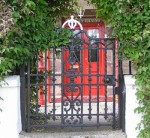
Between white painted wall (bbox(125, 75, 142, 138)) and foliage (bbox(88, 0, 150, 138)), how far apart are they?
16 cm

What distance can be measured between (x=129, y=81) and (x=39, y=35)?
1.31 m

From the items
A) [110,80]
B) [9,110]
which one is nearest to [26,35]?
[9,110]

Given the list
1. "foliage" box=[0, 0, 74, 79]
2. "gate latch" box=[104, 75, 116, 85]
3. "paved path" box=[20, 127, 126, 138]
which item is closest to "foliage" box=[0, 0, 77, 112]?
"foliage" box=[0, 0, 74, 79]

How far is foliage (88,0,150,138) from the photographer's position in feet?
13.0

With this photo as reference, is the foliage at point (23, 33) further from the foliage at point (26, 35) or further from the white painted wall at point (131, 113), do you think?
the white painted wall at point (131, 113)

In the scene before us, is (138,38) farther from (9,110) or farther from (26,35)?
(9,110)

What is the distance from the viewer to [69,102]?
4.54 m

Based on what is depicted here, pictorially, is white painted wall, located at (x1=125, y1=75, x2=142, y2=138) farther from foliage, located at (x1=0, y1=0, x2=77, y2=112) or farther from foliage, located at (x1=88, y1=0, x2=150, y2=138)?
foliage, located at (x1=0, y1=0, x2=77, y2=112)

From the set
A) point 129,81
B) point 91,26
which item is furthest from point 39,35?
point 91,26

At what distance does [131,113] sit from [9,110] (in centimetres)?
159

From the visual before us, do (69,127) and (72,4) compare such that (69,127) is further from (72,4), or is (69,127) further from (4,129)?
(72,4)

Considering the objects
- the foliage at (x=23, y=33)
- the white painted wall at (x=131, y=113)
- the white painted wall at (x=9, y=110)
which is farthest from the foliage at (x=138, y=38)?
the white painted wall at (x=9, y=110)

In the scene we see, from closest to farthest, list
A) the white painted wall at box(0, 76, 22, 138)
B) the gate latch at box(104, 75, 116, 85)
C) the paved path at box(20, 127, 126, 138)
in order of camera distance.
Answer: the white painted wall at box(0, 76, 22, 138), the paved path at box(20, 127, 126, 138), the gate latch at box(104, 75, 116, 85)

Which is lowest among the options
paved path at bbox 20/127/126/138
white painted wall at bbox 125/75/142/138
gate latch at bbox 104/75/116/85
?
paved path at bbox 20/127/126/138
